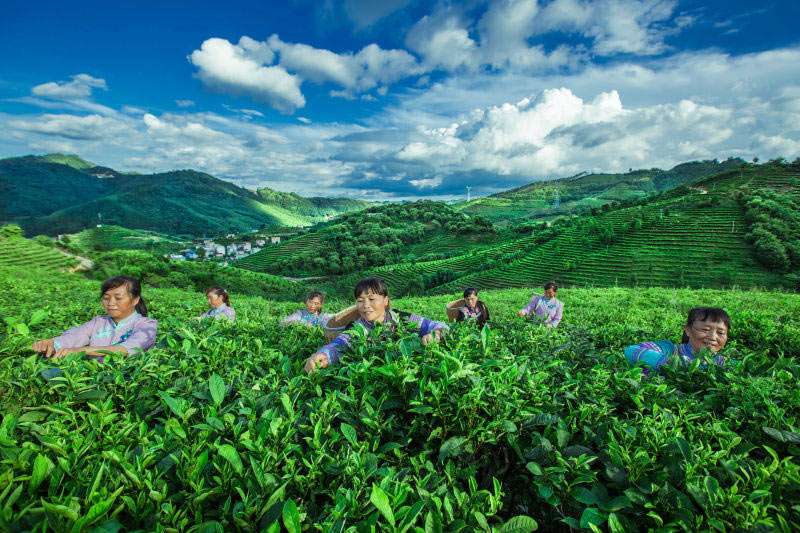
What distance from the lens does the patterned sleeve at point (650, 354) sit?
2.59m

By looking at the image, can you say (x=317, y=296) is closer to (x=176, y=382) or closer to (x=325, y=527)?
(x=176, y=382)

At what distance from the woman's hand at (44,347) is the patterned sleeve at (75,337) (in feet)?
1.07

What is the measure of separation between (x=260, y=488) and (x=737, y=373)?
3.02 meters

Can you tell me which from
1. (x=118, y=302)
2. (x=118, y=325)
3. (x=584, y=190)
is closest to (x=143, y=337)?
(x=118, y=325)

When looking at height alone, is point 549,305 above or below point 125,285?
below

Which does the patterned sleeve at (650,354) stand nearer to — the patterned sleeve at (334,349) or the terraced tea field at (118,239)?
the patterned sleeve at (334,349)

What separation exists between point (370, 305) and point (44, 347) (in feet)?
8.79

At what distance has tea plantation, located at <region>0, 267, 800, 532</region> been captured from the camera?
44.1 inches

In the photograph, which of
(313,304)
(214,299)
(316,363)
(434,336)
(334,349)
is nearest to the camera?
(316,363)

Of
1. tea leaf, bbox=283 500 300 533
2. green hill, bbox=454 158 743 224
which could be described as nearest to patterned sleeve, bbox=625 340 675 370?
tea leaf, bbox=283 500 300 533

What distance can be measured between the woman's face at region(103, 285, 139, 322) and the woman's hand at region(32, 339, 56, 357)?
100 cm

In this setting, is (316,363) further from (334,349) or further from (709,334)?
(709,334)

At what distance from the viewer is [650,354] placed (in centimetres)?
266

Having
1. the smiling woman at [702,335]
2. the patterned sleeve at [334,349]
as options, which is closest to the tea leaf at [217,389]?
the patterned sleeve at [334,349]
